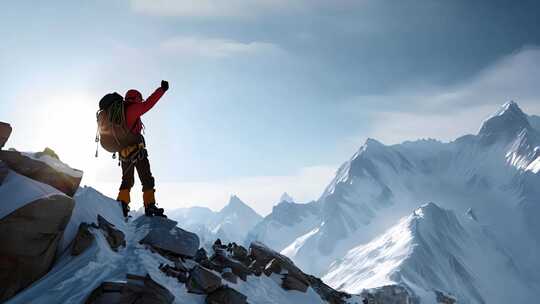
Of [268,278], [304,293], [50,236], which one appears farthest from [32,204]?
[304,293]

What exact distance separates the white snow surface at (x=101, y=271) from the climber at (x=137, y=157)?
814 millimetres

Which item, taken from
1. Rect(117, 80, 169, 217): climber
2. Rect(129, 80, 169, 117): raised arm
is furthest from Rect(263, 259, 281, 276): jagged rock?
Rect(129, 80, 169, 117): raised arm

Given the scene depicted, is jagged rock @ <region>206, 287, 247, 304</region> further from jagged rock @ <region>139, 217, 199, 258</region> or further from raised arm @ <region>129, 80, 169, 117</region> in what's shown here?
raised arm @ <region>129, 80, 169, 117</region>

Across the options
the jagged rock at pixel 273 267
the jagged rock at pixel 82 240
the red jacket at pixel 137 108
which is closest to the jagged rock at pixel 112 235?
the jagged rock at pixel 82 240

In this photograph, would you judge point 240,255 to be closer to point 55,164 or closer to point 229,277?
point 229,277

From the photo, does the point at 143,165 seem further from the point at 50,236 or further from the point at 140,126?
the point at 50,236

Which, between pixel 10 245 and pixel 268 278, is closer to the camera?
pixel 10 245

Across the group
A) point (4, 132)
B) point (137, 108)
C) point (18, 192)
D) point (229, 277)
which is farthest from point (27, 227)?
point (229, 277)

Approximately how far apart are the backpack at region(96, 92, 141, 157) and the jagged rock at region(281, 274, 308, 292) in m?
7.51

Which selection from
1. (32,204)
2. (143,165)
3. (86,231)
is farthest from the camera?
(143,165)

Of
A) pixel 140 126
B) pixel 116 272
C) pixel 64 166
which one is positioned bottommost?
pixel 116 272

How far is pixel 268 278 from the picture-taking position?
16609 millimetres

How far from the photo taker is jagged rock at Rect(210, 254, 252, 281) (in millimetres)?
14984

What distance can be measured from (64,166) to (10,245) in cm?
385
